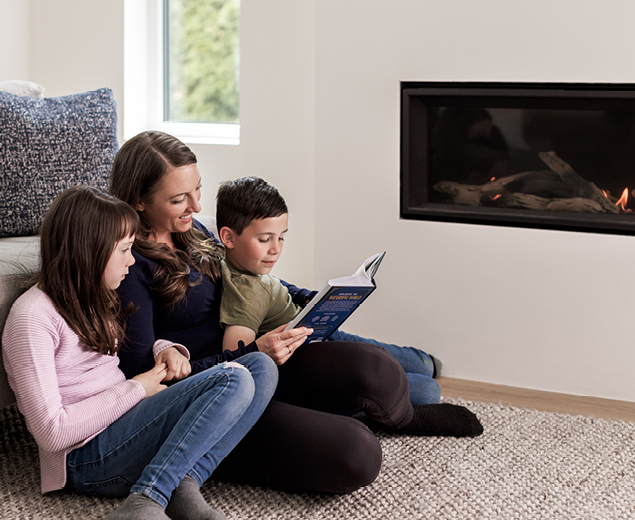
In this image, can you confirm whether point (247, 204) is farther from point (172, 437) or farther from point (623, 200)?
point (623, 200)

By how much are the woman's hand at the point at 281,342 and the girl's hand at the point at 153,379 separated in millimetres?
206

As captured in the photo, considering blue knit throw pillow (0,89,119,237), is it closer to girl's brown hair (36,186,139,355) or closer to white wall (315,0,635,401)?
girl's brown hair (36,186,139,355)

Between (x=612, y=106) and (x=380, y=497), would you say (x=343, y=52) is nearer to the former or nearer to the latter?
(x=612, y=106)

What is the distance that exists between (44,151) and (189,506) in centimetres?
115

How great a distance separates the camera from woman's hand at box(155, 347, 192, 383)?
137cm

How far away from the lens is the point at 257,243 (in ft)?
4.93

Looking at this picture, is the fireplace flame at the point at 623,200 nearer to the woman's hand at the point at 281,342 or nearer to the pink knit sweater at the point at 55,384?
the woman's hand at the point at 281,342

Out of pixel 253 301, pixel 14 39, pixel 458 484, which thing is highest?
pixel 14 39

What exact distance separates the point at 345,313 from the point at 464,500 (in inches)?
18.7

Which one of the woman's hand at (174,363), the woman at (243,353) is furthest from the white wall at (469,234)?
the woman's hand at (174,363)

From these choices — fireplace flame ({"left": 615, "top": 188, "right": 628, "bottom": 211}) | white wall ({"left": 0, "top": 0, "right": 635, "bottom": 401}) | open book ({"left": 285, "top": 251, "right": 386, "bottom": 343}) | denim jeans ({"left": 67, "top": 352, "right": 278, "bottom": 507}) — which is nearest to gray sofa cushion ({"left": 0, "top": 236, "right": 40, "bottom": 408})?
denim jeans ({"left": 67, "top": 352, "right": 278, "bottom": 507})

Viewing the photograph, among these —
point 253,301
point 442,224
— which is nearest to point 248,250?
point 253,301

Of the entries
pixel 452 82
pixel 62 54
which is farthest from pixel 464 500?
pixel 62 54

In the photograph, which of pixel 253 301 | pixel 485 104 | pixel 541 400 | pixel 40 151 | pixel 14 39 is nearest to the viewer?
pixel 253 301
